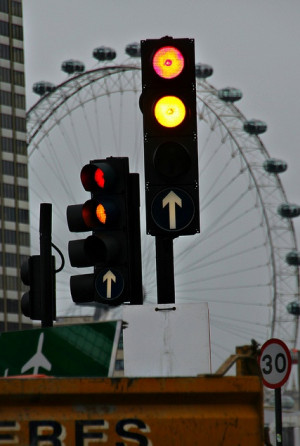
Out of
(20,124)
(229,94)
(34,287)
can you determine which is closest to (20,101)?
(20,124)

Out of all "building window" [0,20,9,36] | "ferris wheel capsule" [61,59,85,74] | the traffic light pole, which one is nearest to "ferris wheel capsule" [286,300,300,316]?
"ferris wheel capsule" [61,59,85,74]

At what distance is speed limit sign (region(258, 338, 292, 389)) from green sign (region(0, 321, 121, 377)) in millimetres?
11568

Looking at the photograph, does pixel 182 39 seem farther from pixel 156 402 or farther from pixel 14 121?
pixel 14 121

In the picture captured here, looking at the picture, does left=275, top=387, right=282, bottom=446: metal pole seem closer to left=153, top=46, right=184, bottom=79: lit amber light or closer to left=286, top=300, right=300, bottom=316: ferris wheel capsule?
left=153, top=46, right=184, bottom=79: lit amber light

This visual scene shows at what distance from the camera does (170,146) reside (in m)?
10.9

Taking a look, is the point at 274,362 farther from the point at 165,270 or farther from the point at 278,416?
the point at 165,270

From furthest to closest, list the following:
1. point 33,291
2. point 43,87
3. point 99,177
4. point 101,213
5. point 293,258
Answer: point 43,87 < point 293,258 < point 33,291 < point 99,177 < point 101,213

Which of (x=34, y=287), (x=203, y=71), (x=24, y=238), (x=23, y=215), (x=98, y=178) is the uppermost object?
(x=203, y=71)

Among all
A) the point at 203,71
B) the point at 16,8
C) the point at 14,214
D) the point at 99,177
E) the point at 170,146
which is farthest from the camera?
the point at 16,8

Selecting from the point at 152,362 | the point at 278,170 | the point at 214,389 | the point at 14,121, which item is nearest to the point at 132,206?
the point at 152,362

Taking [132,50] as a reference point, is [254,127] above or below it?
below

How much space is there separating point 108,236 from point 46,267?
1626 mm

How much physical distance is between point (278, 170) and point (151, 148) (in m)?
80.2

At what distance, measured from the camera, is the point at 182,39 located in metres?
10.9
